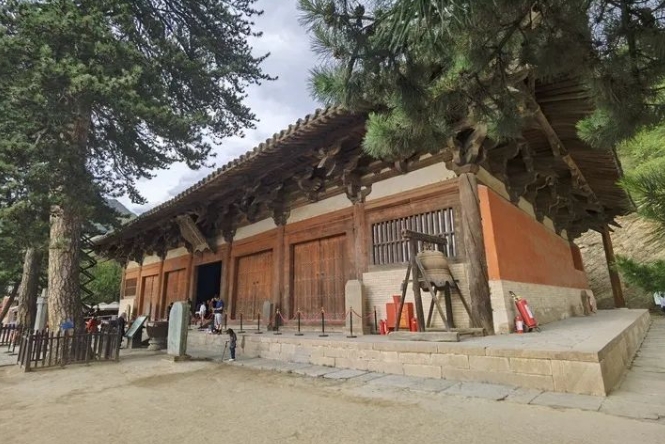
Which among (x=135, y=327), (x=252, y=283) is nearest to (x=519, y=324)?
(x=252, y=283)

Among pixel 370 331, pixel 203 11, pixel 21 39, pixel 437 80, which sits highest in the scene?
pixel 203 11

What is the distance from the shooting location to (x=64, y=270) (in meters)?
7.81

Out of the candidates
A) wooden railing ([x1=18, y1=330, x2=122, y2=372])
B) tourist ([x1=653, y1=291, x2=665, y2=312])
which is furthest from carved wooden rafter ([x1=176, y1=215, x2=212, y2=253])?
tourist ([x1=653, y1=291, x2=665, y2=312])

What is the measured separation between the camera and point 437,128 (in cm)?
288

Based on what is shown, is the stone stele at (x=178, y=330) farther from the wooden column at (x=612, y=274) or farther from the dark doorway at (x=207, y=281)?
the wooden column at (x=612, y=274)

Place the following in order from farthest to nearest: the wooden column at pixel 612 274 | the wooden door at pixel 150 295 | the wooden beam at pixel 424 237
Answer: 1. the wooden door at pixel 150 295
2. the wooden column at pixel 612 274
3. the wooden beam at pixel 424 237

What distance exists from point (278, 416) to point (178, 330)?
4.69 metres

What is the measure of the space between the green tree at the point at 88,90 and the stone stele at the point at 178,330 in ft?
8.02

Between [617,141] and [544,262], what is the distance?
7.16m

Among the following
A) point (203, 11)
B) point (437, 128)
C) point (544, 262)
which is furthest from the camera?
point (203, 11)

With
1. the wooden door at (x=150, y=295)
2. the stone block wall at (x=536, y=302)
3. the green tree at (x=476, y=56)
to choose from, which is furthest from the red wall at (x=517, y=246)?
the wooden door at (x=150, y=295)

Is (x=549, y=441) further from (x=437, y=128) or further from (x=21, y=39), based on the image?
(x=21, y=39)

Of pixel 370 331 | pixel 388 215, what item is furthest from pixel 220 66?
pixel 370 331

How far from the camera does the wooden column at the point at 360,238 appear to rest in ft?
24.1
